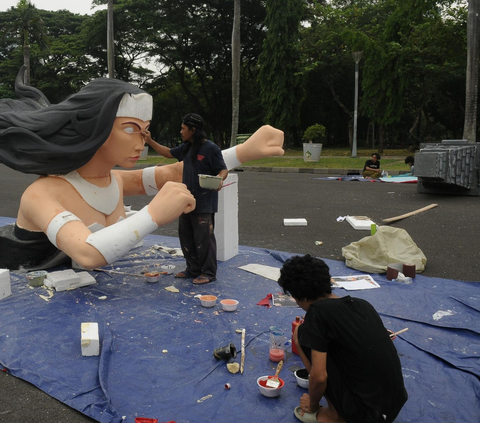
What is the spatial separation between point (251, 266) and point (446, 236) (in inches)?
125

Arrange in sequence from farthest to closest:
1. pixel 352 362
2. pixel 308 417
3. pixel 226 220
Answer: pixel 226 220
pixel 308 417
pixel 352 362

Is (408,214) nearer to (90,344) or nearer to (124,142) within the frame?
(124,142)

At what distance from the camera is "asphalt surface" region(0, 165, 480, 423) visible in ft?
8.65

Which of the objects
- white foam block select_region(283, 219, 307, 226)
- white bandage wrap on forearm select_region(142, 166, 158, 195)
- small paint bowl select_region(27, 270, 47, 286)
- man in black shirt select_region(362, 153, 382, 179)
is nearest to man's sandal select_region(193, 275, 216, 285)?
white bandage wrap on forearm select_region(142, 166, 158, 195)

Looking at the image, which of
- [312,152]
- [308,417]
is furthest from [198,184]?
[312,152]

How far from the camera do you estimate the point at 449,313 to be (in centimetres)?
371

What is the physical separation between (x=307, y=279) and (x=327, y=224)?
519 cm

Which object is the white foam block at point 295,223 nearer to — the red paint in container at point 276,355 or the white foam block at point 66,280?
the white foam block at point 66,280

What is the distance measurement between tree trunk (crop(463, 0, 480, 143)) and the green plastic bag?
33.1ft

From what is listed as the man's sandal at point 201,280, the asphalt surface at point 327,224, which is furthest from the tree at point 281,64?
the man's sandal at point 201,280

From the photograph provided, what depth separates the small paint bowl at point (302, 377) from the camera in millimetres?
2637

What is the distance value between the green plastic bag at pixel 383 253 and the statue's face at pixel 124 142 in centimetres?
253

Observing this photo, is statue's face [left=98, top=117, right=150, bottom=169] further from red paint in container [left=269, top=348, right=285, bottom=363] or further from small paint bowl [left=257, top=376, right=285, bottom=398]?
small paint bowl [left=257, top=376, right=285, bottom=398]

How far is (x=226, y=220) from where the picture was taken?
5.08 meters
